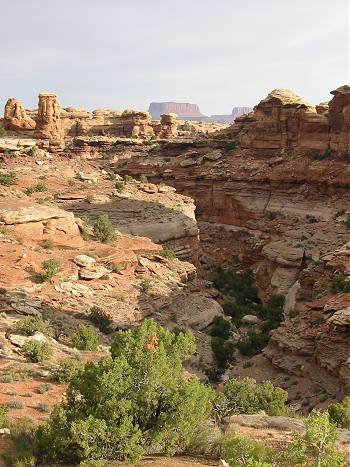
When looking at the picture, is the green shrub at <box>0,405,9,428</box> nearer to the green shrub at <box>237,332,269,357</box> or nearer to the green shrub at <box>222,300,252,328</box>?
the green shrub at <box>237,332,269,357</box>

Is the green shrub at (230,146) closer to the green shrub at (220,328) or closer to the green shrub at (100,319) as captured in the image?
the green shrub at (220,328)

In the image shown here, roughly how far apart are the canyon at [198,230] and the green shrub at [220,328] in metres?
0.47

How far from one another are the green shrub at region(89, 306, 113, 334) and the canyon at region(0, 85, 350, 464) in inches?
14.1

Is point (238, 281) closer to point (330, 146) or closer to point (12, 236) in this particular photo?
point (330, 146)

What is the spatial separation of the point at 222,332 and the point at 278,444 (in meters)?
14.8

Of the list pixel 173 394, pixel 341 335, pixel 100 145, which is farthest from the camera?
pixel 100 145

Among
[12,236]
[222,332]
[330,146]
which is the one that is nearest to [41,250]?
[12,236]

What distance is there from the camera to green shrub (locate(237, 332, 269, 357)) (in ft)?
81.5

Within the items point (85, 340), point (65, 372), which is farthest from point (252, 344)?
point (65, 372)

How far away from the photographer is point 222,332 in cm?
2550

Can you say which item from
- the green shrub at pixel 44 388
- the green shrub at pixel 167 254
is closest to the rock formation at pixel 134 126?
the green shrub at pixel 167 254

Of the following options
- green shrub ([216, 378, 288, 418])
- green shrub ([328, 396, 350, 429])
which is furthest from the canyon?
green shrub ([328, 396, 350, 429])

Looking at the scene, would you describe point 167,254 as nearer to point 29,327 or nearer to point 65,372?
point 29,327

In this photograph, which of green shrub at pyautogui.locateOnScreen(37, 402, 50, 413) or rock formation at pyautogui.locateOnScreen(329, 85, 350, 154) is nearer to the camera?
green shrub at pyautogui.locateOnScreen(37, 402, 50, 413)
